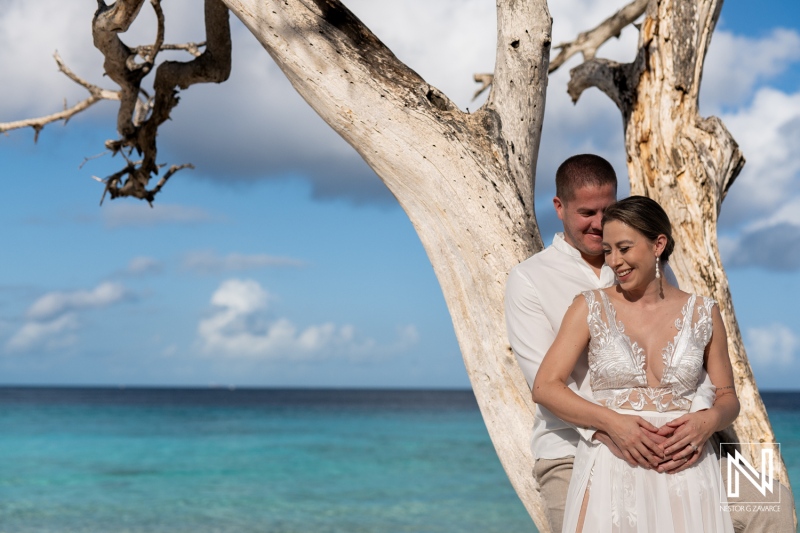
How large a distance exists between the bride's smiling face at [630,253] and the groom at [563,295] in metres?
0.31

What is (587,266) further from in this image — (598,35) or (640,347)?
(598,35)

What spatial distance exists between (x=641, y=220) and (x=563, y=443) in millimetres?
825

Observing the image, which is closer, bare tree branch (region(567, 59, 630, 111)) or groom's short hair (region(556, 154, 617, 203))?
groom's short hair (region(556, 154, 617, 203))

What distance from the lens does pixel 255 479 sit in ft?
59.0

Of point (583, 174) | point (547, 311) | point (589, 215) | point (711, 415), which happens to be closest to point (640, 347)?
point (711, 415)

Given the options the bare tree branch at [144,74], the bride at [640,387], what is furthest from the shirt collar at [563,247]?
the bare tree branch at [144,74]

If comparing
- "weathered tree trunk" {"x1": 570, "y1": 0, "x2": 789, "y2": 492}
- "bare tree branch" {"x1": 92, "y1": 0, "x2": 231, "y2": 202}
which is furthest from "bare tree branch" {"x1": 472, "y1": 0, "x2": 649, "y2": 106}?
"bare tree branch" {"x1": 92, "y1": 0, "x2": 231, "y2": 202}

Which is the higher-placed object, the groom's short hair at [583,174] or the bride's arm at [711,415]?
the groom's short hair at [583,174]

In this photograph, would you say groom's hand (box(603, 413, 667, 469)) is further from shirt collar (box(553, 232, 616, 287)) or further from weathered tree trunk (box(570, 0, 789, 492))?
weathered tree trunk (box(570, 0, 789, 492))

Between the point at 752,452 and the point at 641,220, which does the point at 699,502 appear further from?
the point at 752,452

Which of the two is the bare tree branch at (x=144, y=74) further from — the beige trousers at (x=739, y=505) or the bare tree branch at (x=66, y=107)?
the beige trousers at (x=739, y=505)

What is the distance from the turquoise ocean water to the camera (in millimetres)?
13445

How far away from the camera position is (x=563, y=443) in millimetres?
2869

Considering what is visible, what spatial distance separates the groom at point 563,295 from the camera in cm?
280
